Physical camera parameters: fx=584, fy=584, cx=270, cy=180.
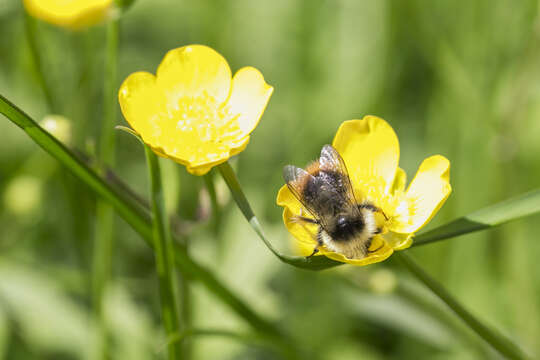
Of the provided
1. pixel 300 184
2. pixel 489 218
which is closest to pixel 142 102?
pixel 300 184

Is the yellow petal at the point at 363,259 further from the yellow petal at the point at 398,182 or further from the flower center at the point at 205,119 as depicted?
the flower center at the point at 205,119

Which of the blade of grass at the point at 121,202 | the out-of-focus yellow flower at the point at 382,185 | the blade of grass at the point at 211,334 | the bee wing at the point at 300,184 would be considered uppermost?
the out-of-focus yellow flower at the point at 382,185

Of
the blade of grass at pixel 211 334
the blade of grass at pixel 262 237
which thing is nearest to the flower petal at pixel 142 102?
the blade of grass at pixel 262 237

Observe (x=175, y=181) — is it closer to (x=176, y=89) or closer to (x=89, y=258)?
(x=176, y=89)

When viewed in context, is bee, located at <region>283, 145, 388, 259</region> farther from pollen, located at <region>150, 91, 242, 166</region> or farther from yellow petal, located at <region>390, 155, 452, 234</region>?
pollen, located at <region>150, 91, 242, 166</region>

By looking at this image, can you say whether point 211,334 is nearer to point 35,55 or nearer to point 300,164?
point 35,55

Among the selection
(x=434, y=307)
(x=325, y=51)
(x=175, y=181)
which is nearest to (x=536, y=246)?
(x=434, y=307)
